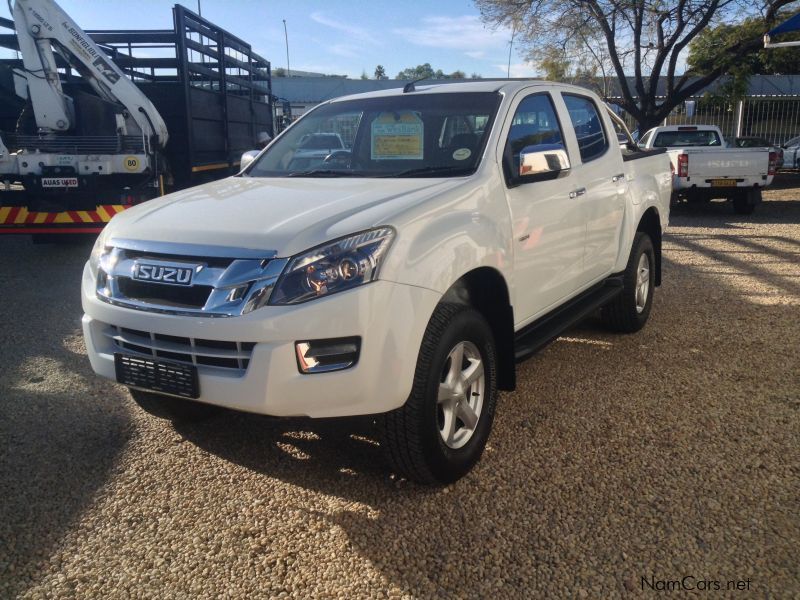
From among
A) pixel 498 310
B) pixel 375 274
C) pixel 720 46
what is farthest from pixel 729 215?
pixel 375 274

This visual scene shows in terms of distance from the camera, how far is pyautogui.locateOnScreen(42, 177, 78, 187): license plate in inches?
339

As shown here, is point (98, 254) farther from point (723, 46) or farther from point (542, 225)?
point (723, 46)

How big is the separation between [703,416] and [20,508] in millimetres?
3496

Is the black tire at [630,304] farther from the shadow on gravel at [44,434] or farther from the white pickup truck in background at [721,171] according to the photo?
the white pickup truck in background at [721,171]

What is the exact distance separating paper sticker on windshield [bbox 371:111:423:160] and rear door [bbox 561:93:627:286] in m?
1.15

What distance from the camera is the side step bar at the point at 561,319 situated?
147 inches

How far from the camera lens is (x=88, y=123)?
940 cm

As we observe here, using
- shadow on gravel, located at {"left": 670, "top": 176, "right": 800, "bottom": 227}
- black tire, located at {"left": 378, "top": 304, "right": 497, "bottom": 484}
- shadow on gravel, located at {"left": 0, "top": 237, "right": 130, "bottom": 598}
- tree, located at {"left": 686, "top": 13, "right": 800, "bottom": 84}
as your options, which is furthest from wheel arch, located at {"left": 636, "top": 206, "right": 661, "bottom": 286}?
tree, located at {"left": 686, "top": 13, "right": 800, "bottom": 84}

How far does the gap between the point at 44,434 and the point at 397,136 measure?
2548 millimetres

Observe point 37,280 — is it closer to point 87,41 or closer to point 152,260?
point 87,41

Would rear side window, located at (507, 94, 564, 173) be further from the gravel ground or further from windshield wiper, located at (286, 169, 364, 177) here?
the gravel ground

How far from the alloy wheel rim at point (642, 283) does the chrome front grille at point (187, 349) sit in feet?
11.9

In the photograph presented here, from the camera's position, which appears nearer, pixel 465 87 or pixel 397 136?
pixel 397 136

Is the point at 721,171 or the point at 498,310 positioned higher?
the point at 721,171
